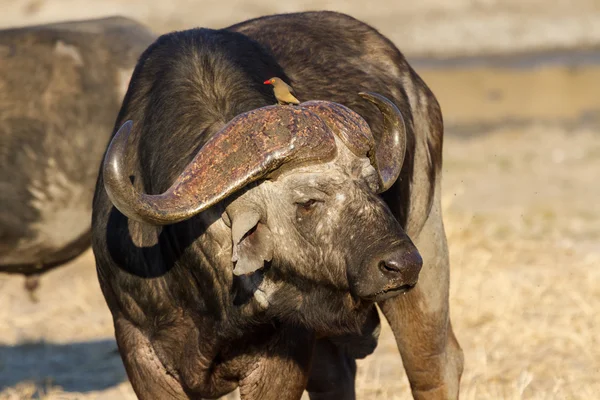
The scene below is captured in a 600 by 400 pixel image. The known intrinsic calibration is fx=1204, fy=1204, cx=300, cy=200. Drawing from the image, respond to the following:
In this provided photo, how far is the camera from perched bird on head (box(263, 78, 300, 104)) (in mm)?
4520

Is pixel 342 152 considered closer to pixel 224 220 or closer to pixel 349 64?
pixel 224 220

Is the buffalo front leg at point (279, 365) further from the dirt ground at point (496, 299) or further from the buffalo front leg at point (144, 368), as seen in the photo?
the dirt ground at point (496, 299)

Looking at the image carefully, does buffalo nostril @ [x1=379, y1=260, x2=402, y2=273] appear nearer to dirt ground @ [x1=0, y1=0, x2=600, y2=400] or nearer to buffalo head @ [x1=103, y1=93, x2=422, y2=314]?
buffalo head @ [x1=103, y1=93, x2=422, y2=314]

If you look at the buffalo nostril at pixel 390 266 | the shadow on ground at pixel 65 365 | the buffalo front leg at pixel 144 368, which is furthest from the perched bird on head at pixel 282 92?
the shadow on ground at pixel 65 365

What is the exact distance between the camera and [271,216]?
4.33 meters

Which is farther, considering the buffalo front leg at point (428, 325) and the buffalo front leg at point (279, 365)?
the buffalo front leg at point (428, 325)

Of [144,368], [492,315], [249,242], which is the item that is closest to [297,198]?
[249,242]

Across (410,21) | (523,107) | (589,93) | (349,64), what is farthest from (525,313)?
(410,21)

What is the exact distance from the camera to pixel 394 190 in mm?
5242

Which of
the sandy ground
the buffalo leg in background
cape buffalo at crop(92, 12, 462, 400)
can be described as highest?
cape buffalo at crop(92, 12, 462, 400)

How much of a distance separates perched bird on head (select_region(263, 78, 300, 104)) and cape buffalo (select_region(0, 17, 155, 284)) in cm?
322

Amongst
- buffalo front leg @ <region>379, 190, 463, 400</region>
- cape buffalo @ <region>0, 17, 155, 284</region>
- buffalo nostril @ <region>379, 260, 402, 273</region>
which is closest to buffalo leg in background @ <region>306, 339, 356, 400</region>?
buffalo front leg @ <region>379, 190, 463, 400</region>

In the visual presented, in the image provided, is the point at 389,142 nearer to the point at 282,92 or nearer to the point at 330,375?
the point at 282,92

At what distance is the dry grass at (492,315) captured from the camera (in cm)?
683
